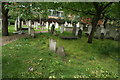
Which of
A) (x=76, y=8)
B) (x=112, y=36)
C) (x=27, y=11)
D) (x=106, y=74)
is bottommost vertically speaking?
(x=106, y=74)

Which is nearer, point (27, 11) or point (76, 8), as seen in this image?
point (27, 11)

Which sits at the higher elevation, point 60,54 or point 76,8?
point 76,8

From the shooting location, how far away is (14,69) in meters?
4.55

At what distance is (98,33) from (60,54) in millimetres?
8256

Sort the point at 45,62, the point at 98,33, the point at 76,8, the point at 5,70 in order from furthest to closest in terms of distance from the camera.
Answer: the point at 98,33, the point at 76,8, the point at 45,62, the point at 5,70

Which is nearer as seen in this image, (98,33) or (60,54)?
(60,54)

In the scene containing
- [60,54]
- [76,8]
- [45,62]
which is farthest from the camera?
[76,8]

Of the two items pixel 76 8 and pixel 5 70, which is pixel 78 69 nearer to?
pixel 5 70

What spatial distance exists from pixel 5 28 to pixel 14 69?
9127mm

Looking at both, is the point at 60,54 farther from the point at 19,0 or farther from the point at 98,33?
the point at 98,33

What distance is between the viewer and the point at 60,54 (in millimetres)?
6578

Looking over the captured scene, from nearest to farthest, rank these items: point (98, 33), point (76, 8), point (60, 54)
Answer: point (60, 54) → point (76, 8) → point (98, 33)

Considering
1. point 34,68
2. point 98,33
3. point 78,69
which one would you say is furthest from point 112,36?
point 34,68

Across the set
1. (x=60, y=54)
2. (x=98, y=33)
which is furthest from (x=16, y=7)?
(x=98, y=33)
